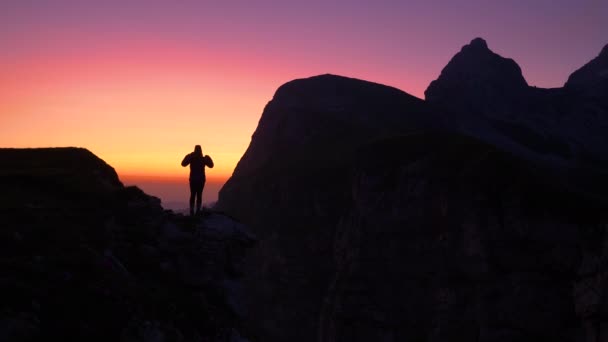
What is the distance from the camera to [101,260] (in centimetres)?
1731

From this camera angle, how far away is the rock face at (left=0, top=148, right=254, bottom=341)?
13.7 metres

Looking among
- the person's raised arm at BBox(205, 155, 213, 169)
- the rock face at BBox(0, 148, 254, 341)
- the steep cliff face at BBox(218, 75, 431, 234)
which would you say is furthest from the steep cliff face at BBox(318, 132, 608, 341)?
the rock face at BBox(0, 148, 254, 341)

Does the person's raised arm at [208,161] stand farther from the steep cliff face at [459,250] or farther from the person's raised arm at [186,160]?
the steep cliff face at [459,250]

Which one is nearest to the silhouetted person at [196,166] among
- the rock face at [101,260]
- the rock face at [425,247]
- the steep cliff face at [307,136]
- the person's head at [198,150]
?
the person's head at [198,150]

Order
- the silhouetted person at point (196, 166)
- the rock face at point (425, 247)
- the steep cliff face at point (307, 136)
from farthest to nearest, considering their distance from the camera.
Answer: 1. the steep cliff face at point (307, 136)
2. the rock face at point (425, 247)
3. the silhouetted person at point (196, 166)

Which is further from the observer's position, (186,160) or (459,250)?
(459,250)

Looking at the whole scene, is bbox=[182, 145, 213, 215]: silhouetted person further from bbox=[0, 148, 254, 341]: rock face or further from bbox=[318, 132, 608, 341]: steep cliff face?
bbox=[318, 132, 608, 341]: steep cliff face

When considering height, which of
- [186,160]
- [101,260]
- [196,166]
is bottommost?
[101,260]

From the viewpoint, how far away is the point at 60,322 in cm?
1329

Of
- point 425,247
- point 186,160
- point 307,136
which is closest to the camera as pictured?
point 186,160

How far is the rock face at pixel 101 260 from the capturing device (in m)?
13.7

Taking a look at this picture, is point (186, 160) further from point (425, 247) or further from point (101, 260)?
point (425, 247)

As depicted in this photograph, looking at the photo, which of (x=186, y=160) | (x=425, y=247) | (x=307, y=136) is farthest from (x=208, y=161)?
(x=307, y=136)

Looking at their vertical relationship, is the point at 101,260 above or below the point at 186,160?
below
